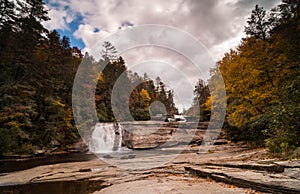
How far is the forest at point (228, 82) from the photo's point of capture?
37.6 ft

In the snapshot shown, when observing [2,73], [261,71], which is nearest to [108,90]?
[2,73]

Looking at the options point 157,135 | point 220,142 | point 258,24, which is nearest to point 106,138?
point 157,135

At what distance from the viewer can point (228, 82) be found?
17641 millimetres

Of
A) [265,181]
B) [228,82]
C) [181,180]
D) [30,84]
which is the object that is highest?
[30,84]

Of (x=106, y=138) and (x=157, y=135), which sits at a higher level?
(x=157, y=135)

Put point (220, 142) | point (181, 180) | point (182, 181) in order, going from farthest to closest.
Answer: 1. point (220, 142)
2. point (181, 180)
3. point (182, 181)

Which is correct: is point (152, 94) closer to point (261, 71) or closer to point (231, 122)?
point (231, 122)

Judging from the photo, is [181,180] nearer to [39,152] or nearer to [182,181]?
[182,181]

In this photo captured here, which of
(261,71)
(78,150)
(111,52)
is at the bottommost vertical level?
(78,150)

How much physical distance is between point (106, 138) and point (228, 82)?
15.1 metres

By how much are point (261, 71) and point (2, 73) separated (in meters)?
21.6

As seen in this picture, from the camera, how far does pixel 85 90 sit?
32.6m

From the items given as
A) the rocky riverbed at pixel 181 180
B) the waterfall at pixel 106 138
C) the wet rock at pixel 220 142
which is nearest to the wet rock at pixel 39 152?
the waterfall at pixel 106 138

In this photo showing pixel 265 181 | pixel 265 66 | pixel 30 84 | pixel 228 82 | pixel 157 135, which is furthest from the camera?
pixel 157 135
